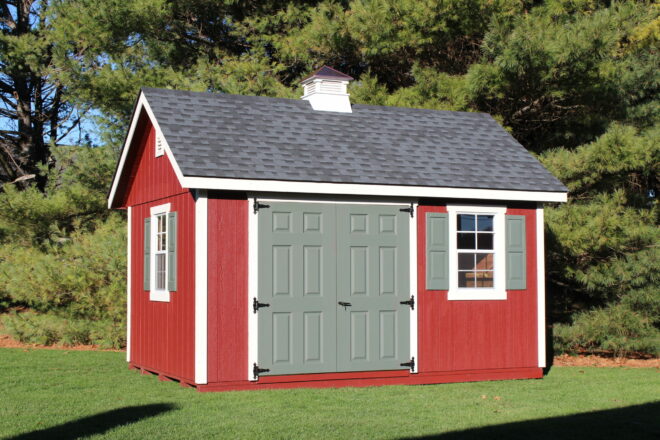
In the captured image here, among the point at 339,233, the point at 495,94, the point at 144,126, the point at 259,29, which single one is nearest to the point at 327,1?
the point at 259,29

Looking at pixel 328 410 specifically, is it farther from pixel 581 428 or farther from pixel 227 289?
pixel 581 428

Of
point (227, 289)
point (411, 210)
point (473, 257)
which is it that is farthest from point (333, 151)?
point (473, 257)

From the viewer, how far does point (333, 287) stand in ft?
38.8

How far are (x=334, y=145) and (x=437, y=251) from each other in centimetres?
218

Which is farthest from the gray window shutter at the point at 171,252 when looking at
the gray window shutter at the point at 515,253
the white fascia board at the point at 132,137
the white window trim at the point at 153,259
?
the gray window shutter at the point at 515,253

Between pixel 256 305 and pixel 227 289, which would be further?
pixel 256 305

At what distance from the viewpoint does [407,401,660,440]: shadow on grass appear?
8.52 m

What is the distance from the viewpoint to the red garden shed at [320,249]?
37.1 feet

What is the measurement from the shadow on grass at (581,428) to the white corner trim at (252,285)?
3495 mm

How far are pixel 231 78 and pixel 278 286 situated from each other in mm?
10597

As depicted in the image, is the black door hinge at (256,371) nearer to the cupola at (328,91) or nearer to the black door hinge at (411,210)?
the black door hinge at (411,210)

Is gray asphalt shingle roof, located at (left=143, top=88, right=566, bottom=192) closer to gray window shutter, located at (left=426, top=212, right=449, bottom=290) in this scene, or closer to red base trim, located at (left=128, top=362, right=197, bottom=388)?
gray window shutter, located at (left=426, top=212, right=449, bottom=290)

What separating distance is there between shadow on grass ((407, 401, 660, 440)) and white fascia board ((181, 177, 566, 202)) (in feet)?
12.1

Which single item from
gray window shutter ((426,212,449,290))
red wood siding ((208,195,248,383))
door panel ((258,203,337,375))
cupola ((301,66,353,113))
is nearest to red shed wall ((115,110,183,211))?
red wood siding ((208,195,248,383))
